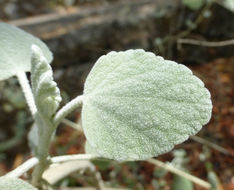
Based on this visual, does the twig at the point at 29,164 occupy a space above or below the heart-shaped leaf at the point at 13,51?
below

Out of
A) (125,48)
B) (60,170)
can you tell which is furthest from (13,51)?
(125,48)

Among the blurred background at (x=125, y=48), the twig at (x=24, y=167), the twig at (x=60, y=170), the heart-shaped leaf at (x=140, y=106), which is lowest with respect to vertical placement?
the blurred background at (x=125, y=48)

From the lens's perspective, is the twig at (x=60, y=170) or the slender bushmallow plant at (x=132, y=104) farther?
the twig at (x=60, y=170)

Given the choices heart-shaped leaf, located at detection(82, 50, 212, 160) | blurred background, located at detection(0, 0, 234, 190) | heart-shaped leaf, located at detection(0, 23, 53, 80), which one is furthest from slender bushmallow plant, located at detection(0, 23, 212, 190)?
blurred background, located at detection(0, 0, 234, 190)

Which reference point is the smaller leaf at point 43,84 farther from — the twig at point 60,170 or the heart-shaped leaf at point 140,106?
the twig at point 60,170

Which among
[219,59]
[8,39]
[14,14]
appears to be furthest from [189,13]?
[8,39]

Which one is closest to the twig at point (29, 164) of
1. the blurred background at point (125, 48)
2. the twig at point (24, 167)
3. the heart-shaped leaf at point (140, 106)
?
the twig at point (24, 167)
